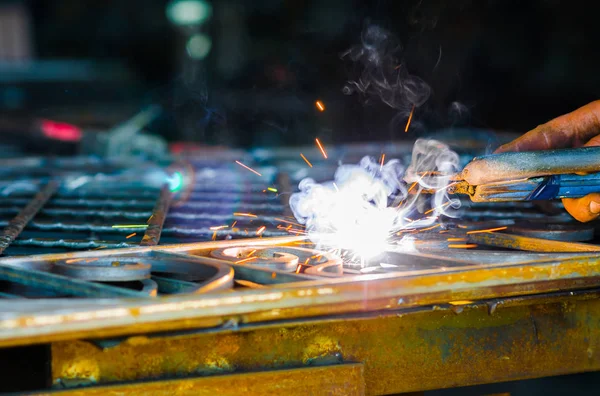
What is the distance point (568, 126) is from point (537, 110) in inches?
414

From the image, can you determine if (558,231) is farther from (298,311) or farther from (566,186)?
(298,311)

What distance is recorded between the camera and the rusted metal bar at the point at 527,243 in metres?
2.67

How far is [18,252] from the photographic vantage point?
113 inches

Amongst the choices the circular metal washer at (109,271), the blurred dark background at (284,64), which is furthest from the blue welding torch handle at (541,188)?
the blurred dark background at (284,64)

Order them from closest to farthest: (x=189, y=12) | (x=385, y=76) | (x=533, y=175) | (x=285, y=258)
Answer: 1. (x=285, y=258)
2. (x=533, y=175)
3. (x=385, y=76)
4. (x=189, y=12)

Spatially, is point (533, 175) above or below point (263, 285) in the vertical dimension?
above

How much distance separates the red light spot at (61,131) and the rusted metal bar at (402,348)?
7.74m

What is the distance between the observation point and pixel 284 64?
60.4 feet

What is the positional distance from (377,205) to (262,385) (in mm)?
1387

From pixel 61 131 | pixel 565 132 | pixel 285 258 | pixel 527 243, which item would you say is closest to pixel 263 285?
pixel 285 258

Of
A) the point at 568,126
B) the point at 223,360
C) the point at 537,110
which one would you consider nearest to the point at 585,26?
the point at 537,110

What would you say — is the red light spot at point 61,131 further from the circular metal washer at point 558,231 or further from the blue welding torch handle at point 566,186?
the blue welding torch handle at point 566,186

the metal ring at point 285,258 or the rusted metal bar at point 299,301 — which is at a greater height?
the metal ring at point 285,258

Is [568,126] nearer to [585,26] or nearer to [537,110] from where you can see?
[537,110]
